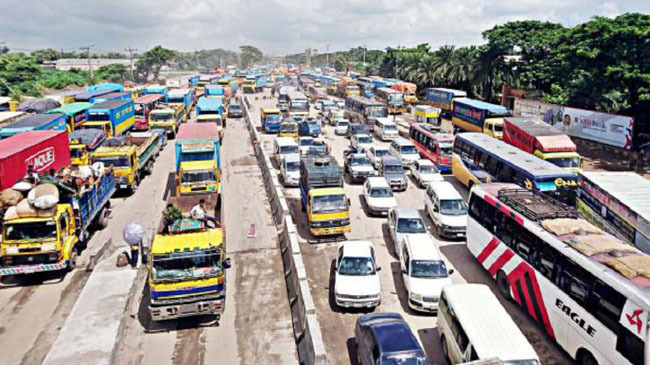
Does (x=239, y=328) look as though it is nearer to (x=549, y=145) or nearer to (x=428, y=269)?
(x=428, y=269)

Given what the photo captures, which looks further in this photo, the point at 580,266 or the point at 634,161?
the point at 634,161

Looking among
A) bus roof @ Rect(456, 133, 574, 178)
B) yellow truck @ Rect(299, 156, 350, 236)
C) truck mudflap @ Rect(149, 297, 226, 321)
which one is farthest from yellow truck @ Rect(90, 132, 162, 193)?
bus roof @ Rect(456, 133, 574, 178)

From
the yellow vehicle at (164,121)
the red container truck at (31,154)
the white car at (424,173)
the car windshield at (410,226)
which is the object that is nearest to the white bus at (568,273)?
the car windshield at (410,226)

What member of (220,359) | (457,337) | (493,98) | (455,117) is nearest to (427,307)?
(457,337)

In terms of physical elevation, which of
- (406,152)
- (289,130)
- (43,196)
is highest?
(289,130)

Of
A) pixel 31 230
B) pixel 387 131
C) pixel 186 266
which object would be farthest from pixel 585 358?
pixel 387 131

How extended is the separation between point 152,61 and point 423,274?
13972 cm

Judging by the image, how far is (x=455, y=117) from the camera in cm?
4334

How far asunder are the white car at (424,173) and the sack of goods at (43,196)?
19.5 metres

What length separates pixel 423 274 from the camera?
14859 mm

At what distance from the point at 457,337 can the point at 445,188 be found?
445 inches

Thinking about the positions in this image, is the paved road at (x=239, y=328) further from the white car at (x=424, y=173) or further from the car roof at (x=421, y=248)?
the white car at (x=424, y=173)

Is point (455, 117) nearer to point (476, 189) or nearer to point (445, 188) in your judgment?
point (445, 188)

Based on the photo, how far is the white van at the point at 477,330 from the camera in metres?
9.97
